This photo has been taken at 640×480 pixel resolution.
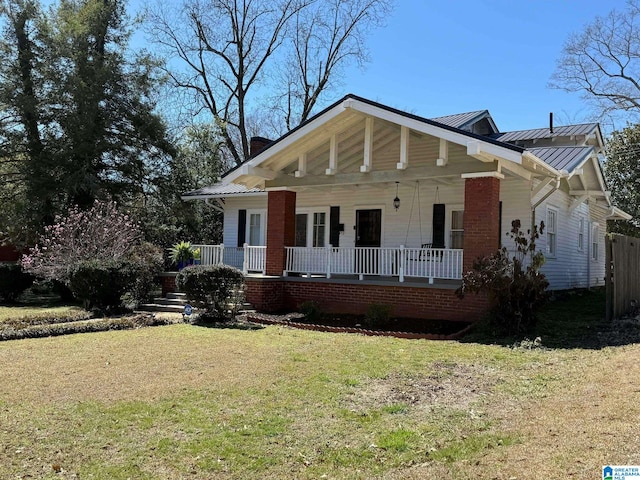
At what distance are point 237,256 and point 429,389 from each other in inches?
552

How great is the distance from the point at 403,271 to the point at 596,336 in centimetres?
462

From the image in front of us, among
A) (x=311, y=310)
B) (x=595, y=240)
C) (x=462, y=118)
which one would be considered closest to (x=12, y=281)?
(x=311, y=310)

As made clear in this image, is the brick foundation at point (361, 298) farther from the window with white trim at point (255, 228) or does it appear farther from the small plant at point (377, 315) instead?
the window with white trim at point (255, 228)

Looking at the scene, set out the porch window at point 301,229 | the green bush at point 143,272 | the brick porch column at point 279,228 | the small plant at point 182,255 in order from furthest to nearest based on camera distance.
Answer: the small plant at point 182,255, the porch window at point 301,229, the brick porch column at point 279,228, the green bush at point 143,272

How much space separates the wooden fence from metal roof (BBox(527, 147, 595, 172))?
95.8 inches

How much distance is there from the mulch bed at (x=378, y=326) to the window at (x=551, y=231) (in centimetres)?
561

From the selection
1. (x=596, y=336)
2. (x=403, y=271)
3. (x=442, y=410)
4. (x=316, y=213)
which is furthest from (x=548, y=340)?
(x=316, y=213)

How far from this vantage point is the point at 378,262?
47.1ft

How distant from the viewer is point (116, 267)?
13.8m

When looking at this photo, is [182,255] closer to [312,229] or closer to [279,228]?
[312,229]

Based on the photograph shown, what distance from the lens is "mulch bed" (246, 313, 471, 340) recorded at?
35.4 ft

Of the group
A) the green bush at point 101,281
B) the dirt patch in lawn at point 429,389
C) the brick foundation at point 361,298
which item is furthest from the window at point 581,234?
the green bush at point 101,281

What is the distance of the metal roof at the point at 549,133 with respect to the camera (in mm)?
18844

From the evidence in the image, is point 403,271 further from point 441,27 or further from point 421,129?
point 441,27
